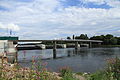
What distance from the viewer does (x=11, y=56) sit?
102 ft

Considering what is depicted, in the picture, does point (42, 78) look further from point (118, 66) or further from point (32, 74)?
point (118, 66)

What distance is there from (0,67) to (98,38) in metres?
154

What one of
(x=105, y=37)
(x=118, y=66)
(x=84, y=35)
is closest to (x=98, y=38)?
(x=105, y=37)

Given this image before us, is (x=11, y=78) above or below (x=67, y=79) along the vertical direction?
above

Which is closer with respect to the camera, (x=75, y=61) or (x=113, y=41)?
(x=75, y=61)

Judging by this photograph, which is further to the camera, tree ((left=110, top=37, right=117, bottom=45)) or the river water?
tree ((left=110, top=37, right=117, bottom=45))

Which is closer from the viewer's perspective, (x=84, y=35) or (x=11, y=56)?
(x=11, y=56)

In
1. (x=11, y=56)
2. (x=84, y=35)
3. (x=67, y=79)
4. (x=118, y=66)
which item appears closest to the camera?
(x=67, y=79)

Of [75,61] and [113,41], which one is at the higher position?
[113,41]

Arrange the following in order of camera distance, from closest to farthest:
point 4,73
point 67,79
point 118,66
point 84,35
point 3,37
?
point 4,73, point 67,79, point 118,66, point 3,37, point 84,35

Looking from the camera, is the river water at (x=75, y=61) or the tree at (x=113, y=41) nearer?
the river water at (x=75, y=61)

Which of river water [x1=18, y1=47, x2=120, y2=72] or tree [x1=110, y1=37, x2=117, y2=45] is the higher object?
tree [x1=110, y1=37, x2=117, y2=45]

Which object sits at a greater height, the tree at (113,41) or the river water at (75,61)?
the tree at (113,41)

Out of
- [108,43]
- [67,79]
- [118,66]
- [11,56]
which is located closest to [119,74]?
[118,66]
